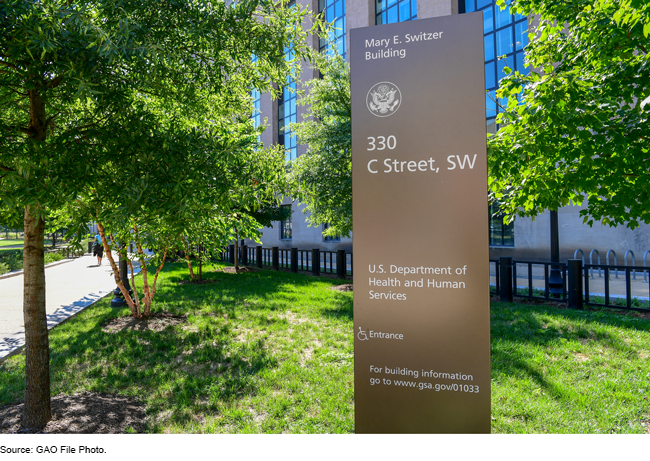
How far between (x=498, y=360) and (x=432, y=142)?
4.04m

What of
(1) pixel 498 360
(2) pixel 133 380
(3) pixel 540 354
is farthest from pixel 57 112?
(3) pixel 540 354

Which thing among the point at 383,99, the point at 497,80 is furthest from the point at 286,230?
the point at 383,99

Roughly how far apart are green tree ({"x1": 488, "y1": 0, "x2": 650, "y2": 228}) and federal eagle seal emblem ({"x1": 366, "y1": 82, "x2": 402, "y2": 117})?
1.99 meters

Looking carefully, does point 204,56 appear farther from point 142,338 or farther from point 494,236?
point 494,236

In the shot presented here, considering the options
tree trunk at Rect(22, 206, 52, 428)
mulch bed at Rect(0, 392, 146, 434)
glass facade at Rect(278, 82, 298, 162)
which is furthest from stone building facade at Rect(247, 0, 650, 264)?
mulch bed at Rect(0, 392, 146, 434)

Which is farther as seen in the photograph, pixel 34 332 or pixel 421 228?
pixel 34 332

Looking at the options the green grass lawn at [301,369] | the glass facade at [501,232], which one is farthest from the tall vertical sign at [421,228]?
the glass facade at [501,232]

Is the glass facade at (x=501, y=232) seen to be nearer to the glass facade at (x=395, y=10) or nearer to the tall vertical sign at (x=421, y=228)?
the glass facade at (x=395, y=10)

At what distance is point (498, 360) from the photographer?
5.32 meters

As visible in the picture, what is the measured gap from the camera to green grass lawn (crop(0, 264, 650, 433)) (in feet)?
12.8

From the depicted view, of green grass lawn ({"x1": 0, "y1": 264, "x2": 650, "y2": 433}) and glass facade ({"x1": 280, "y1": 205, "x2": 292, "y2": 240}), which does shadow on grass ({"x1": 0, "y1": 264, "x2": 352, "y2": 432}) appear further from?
glass facade ({"x1": 280, "y1": 205, "x2": 292, "y2": 240})

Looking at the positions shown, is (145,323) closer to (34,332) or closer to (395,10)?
(34,332)

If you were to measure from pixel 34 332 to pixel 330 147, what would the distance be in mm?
9229

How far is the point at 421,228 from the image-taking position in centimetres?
261
